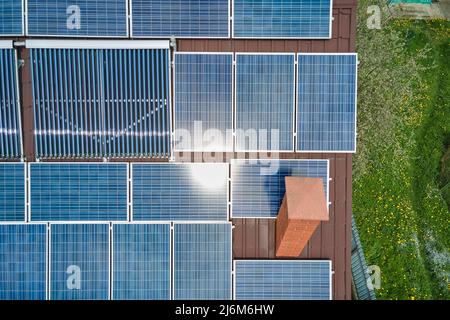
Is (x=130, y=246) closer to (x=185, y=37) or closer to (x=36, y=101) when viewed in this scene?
(x=36, y=101)

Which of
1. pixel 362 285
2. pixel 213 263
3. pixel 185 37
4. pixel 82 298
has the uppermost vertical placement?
pixel 185 37

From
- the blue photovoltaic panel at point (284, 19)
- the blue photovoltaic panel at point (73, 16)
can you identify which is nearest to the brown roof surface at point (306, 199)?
the blue photovoltaic panel at point (284, 19)

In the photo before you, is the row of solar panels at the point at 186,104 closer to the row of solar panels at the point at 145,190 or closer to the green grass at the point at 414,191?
the row of solar panels at the point at 145,190

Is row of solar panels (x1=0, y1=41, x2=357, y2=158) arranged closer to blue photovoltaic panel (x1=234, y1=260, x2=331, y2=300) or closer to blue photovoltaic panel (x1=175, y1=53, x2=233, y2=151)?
blue photovoltaic panel (x1=175, y1=53, x2=233, y2=151)

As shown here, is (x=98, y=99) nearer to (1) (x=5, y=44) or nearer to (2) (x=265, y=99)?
(1) (x=5, y=44)

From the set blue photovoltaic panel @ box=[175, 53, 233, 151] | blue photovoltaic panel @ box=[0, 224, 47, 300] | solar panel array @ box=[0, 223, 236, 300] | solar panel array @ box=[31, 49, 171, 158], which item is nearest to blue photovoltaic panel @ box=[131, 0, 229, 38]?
solar panel array @ box=[31, 49, 171, 158]

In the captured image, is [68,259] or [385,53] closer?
[68,259]

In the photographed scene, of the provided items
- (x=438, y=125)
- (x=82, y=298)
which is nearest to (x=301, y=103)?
(x=82, y=298)
